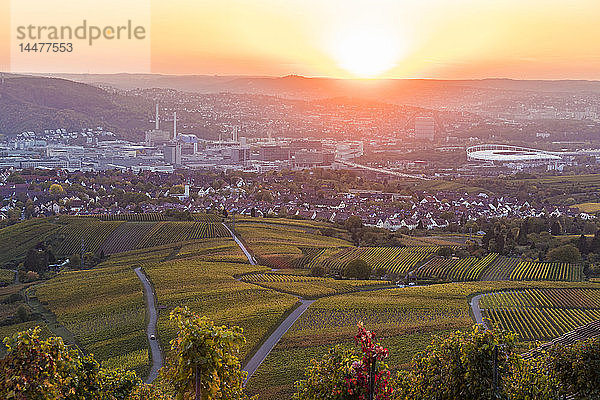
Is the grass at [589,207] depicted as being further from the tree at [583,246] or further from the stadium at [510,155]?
the stadium at [510,155]

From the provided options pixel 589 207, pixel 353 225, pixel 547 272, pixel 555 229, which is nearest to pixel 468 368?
pixel 547 272

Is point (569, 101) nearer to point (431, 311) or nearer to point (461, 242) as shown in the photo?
point (461, 242)

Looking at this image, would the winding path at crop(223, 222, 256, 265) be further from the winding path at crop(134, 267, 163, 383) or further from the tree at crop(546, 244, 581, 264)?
the tree at crop(546, 244, 581, 264)

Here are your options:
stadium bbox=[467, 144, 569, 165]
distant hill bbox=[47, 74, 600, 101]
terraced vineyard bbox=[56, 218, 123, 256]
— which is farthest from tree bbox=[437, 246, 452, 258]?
distant hill bbox=[47, 74, 600, 101]

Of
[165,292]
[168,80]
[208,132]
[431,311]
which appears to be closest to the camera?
[431,311]

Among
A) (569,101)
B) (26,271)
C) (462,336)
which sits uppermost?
(569,101)

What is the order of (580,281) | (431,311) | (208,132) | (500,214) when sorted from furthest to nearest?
(208,132), (500,214), (580,281), (431,311)

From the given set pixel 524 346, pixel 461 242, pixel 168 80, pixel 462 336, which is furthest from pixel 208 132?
pixel 462 336

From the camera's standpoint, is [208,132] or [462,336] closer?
[462,336]
